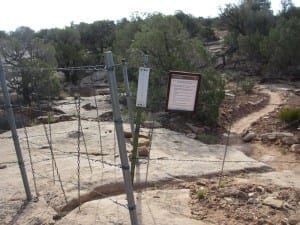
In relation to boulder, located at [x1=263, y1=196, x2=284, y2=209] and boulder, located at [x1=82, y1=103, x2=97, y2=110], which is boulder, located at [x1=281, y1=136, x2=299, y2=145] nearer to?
boulder, located at [x1=263, y1=196, x2=284, y2=209]

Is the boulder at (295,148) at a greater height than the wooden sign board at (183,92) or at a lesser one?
lesser

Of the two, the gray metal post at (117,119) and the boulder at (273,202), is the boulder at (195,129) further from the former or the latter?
the gray metal post at (117,119)

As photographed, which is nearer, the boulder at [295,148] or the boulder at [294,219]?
the boulder at [294,219]

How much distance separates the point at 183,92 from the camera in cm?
487

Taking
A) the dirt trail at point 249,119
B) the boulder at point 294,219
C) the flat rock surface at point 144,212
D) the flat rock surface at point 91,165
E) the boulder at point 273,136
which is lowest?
the dirt trail at point 249,119

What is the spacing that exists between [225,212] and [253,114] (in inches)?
429

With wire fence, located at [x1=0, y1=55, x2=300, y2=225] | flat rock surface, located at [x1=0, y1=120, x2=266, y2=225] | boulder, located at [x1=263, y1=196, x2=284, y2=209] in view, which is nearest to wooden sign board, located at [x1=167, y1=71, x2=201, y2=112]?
wire fence, located at [x1=0, y1=55, x2=300, y2=225]

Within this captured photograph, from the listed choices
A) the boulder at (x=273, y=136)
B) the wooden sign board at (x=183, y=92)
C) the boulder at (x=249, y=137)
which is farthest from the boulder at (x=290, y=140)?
the wooden sign board at (x=183, y=92)

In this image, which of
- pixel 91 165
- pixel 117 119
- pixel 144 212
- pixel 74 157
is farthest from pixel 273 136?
pixel 117 119

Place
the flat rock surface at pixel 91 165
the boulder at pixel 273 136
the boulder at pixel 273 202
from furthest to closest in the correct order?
the boulder at pixel 273 136 < the flat rock surface at pixel 91 165 < the boulder at pixel 273 202

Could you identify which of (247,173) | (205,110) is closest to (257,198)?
(247,173)

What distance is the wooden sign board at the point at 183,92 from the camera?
483cm

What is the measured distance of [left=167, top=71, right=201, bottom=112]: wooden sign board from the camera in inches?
190

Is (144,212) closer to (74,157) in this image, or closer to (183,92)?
(183,92)
